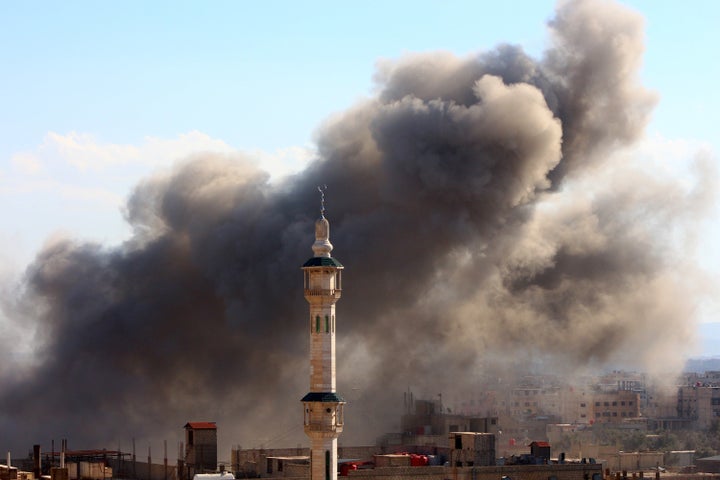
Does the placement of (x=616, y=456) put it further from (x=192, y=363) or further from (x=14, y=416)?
(x=14, y=416)

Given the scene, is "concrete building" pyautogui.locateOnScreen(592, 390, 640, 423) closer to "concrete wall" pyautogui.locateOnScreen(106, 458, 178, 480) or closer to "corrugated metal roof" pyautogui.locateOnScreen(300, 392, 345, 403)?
"concrete wall" pyautogui.locateOnScreen(106, 458, 178, 480)

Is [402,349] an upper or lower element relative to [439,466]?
upper

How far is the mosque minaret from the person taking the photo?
106 ft

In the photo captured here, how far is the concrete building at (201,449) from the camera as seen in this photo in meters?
44.9

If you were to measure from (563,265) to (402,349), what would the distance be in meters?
8.14

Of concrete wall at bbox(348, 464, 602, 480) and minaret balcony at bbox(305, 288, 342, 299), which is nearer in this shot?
minaret balcony at bbox(305, 288, 342, 299)

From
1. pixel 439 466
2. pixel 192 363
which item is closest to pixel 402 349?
pixel 192 363

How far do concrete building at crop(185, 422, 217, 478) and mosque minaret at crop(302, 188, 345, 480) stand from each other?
12820 mm

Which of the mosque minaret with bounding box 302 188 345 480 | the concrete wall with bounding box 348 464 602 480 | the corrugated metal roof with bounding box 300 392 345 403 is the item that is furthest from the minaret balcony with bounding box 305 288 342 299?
the concrete wall with bounding box 348 464 602 480

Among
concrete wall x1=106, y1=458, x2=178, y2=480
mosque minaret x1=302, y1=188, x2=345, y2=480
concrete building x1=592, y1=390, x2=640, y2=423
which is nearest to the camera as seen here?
mosque minaret x1=302, y1=188, x2=345, y2=480

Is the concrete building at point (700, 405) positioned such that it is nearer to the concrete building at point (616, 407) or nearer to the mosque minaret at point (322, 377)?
the concrete building at point (616, 407)

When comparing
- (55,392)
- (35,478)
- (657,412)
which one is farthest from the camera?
(657,412)

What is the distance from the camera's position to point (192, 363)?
6575 cm

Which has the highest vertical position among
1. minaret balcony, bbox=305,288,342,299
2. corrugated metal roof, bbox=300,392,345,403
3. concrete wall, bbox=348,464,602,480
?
minaret balcony, bbox=305,288,342,299
